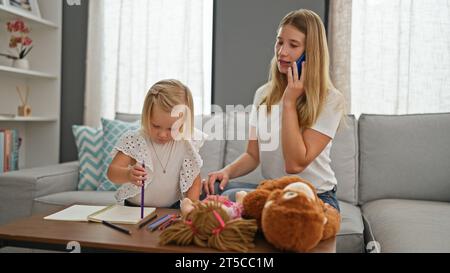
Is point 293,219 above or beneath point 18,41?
beneath

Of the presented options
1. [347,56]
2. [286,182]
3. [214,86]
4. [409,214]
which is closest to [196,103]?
[214,86]

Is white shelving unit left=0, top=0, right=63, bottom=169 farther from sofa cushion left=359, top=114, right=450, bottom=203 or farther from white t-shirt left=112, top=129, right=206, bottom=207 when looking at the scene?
sofa cushion left=359, top=114, right=450, bottom=203

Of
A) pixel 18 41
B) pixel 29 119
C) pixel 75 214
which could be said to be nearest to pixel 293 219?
pixel 75 214

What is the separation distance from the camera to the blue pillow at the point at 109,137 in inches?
90.0

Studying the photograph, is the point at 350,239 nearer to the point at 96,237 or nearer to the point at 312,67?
the point at 312,67

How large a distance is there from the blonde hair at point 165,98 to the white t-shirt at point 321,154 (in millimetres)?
332

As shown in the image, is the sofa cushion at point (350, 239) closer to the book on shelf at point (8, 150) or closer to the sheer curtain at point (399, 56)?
the sheer curtain at point (399, 56)

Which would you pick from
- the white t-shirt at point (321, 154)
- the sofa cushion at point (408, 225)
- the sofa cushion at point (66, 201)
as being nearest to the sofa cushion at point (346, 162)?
the sofa cushion at point (408, 225)

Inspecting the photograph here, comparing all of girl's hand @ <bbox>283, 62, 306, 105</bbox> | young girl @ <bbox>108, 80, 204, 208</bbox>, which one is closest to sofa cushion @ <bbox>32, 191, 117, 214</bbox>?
young girl @ <bbox>108, 80, 204, 208</bbox>

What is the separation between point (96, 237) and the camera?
91 cm

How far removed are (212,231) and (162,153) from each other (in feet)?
2.08

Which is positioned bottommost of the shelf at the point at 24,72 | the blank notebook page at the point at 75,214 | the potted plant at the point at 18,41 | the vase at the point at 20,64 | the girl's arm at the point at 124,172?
the blank notebook page at the point at 75,214
